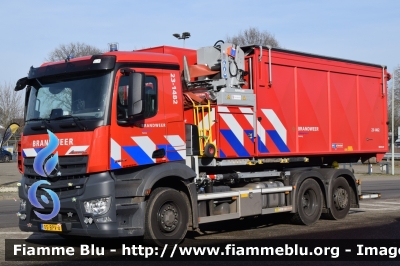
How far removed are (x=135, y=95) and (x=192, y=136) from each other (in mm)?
1762

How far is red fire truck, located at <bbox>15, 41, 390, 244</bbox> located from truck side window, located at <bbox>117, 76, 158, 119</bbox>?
0.06 feet

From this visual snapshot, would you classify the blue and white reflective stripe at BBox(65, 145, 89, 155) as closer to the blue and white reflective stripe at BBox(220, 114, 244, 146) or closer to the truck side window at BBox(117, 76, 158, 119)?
the truck side window at BBox(117, 76, 158, 119)

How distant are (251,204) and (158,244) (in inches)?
106

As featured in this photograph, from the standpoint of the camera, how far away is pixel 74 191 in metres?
9.01

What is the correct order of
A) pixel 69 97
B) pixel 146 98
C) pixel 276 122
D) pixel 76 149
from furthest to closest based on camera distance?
1. pixel 276 122
2. pixel 146 98
3. pixel 69 97
4. pixel 76 149

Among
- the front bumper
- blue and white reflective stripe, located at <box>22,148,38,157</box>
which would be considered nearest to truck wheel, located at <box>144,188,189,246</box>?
the front bumper

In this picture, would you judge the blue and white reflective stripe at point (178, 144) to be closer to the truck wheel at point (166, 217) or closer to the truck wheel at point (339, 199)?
the truck wheel at point (166, 217)

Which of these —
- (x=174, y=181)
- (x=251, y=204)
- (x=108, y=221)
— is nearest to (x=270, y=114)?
(x=251, y=204)

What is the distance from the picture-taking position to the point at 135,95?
358 inches

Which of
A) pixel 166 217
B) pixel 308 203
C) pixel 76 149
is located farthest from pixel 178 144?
pixel 308 203

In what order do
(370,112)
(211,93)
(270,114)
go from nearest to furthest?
(211,93) < (270,114) < (370,112)

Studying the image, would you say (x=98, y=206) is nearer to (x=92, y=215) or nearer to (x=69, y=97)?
(x=92, y=215)

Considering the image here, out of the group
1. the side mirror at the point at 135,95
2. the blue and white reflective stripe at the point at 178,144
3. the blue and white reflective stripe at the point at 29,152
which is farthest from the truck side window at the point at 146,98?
the blue and white reflective stripe at the point at 29,152

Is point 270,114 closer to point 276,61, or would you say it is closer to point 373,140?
point 276,61
